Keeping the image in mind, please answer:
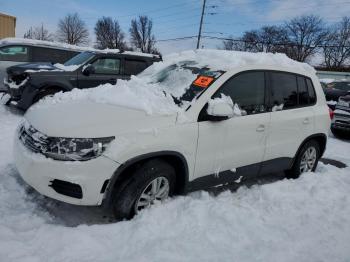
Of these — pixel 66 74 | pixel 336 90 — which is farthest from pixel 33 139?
pixel 336 90

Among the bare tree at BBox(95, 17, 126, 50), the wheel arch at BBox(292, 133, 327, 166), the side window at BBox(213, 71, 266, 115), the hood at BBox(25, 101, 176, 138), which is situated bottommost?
the wheel arch at BBox(292, 133, 327, 166)

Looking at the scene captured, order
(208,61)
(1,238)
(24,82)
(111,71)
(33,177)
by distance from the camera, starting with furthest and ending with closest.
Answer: (111,71) < (24,82) < (208,61) < (33,177) < (1,238)

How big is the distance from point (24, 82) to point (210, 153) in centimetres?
589

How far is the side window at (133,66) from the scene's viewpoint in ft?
30.9

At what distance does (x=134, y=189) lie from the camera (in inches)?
138

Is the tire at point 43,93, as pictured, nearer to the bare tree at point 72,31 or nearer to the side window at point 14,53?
the side window at point 14,53

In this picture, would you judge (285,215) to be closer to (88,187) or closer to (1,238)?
(88,187)

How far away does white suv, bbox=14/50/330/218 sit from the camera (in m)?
3.26

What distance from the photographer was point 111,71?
9148 millimetres

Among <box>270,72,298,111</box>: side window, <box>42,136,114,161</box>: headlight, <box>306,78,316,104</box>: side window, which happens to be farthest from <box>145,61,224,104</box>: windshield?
<box>306,78,316,104</box>: side window

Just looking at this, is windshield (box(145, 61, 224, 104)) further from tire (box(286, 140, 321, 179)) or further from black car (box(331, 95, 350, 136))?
black car (box(331, 95, 350, 136))

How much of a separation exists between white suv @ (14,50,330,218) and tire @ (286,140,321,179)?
0.03 metres

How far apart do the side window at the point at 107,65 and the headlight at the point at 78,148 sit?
5.98 meters

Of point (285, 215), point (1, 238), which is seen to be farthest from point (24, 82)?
point (285, 215)
